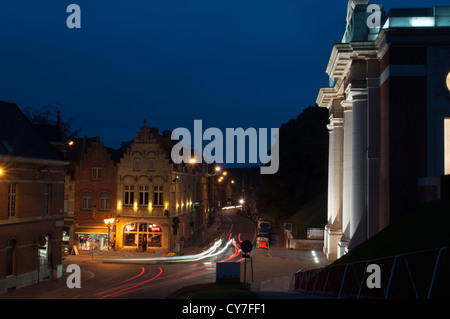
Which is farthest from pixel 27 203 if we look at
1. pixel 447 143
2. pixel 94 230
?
pixel 447 143

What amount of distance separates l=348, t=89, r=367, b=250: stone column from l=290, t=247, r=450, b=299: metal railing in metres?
10.00

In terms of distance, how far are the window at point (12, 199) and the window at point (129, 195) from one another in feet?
55.6

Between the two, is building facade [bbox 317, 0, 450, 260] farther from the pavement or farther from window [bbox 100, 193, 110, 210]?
window [bbox 100, 193, 110, 210]

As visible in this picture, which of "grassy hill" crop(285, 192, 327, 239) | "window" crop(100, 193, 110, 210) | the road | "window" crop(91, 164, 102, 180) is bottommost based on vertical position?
the road

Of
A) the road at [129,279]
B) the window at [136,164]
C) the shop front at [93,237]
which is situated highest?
the window at [136,164]

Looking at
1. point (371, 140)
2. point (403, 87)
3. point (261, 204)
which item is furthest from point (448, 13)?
point (261, 204)

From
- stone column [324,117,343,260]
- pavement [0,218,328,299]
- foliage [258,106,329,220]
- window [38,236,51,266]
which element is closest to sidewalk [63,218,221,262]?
pavement [0,218,328,299]

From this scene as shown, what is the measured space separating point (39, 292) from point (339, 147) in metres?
23.8

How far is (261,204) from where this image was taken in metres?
64.5

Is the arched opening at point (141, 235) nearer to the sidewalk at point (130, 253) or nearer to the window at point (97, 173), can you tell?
the sidewalk at point (130, 253)

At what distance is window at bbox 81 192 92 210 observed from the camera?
44062 mm

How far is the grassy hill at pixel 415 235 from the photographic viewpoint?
14.0m

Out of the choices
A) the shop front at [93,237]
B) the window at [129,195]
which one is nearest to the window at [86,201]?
the shop front at [93,237]
